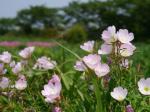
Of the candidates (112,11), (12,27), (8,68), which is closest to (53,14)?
(12,27)

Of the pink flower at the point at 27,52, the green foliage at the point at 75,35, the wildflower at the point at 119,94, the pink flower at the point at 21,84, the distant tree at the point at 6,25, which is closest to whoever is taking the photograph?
the wildflower at the point at 119,94

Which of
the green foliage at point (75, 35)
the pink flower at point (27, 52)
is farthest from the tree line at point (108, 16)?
the pink flower at point (27, 52)

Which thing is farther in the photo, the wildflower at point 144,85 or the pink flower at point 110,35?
the pink flower at point 110,35

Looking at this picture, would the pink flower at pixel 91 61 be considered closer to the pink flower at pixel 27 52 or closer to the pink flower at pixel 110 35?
the pink flower at pixel 110 35

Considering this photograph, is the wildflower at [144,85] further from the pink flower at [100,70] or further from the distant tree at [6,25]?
the distant tree at [6,25]

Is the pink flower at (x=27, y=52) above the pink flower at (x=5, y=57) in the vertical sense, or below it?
above

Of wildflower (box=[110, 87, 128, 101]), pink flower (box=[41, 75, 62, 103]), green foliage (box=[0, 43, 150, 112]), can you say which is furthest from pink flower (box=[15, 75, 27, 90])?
wildflower (box=[110, 87, 128, 101])

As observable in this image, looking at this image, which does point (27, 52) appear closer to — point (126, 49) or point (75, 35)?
point (126, 49)

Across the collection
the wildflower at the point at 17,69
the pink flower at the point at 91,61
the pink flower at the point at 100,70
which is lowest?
the pink flower at the point at 100,70

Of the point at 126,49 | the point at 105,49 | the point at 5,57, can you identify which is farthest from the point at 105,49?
the point at 5,57

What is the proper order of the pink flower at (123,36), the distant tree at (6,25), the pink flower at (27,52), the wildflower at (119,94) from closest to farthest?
the wildflower at (119,94) < the pink flower at (123,36) < the pink flower at (27,52) < the distant tree at (6,25)
